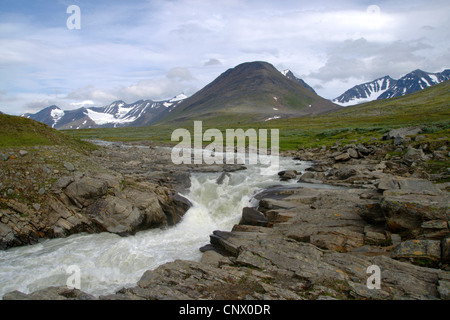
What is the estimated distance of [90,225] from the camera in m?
22.2

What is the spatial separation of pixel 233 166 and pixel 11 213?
31.9m

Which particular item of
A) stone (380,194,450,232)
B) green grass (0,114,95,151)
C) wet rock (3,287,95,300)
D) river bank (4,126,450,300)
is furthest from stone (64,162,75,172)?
stone (380,194,450,232)

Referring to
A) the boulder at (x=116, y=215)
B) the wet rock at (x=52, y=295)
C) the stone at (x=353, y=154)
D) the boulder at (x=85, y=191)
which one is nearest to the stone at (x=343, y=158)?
the stone at (x=353, y=154)

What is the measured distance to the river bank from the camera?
11.7 meters

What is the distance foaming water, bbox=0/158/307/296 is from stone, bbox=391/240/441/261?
12.0 m

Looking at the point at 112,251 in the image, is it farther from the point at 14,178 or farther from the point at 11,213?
the point at 14,178

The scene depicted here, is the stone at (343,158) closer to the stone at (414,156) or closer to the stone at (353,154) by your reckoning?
the stone at (353,154)

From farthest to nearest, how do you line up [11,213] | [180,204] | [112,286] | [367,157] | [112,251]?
[367,157]
[180,204]
[11,213]
[112,251]
[112,286]

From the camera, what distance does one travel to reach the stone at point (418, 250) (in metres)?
12.9

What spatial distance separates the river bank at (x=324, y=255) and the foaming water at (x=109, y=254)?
201 cm

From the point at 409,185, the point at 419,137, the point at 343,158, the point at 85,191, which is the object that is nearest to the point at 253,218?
the point at 409,185

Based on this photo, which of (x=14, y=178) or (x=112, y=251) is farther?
(x=14, y=178)
